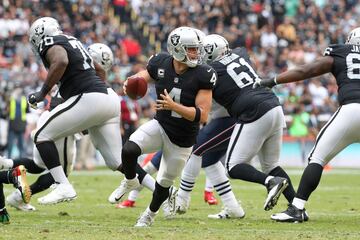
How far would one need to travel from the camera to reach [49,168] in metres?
8.45

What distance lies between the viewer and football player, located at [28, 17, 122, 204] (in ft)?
27.3

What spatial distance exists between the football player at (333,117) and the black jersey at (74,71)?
1644 millimetres

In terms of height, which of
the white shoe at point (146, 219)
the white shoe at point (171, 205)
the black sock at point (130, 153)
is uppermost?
the black sock at point (130, 153)

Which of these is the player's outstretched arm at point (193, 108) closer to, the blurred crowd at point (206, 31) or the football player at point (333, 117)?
the football player at point (333, 117)

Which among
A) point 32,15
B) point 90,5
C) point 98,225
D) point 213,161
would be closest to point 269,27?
point 90,5

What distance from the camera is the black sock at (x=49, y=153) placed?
8383 millimetres

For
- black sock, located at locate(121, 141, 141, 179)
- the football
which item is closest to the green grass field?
black sock, located at locate(121, 141, 141, 179)

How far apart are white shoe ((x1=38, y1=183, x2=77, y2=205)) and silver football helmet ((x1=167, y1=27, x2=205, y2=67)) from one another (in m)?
1.58

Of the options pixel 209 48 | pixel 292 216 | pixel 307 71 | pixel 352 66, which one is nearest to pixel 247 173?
pixel 292 216

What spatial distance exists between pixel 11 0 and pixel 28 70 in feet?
11.8

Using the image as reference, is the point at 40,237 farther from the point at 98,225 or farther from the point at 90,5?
the point at 90,5

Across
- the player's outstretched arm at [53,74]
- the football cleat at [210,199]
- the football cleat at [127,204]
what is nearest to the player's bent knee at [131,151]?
the player's outstretched arm at [53,74]

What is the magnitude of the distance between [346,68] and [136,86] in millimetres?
1886

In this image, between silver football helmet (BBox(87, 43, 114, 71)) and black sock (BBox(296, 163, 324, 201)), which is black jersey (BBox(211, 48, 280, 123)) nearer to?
black sock (BBox(296, 163, 324, 201))
